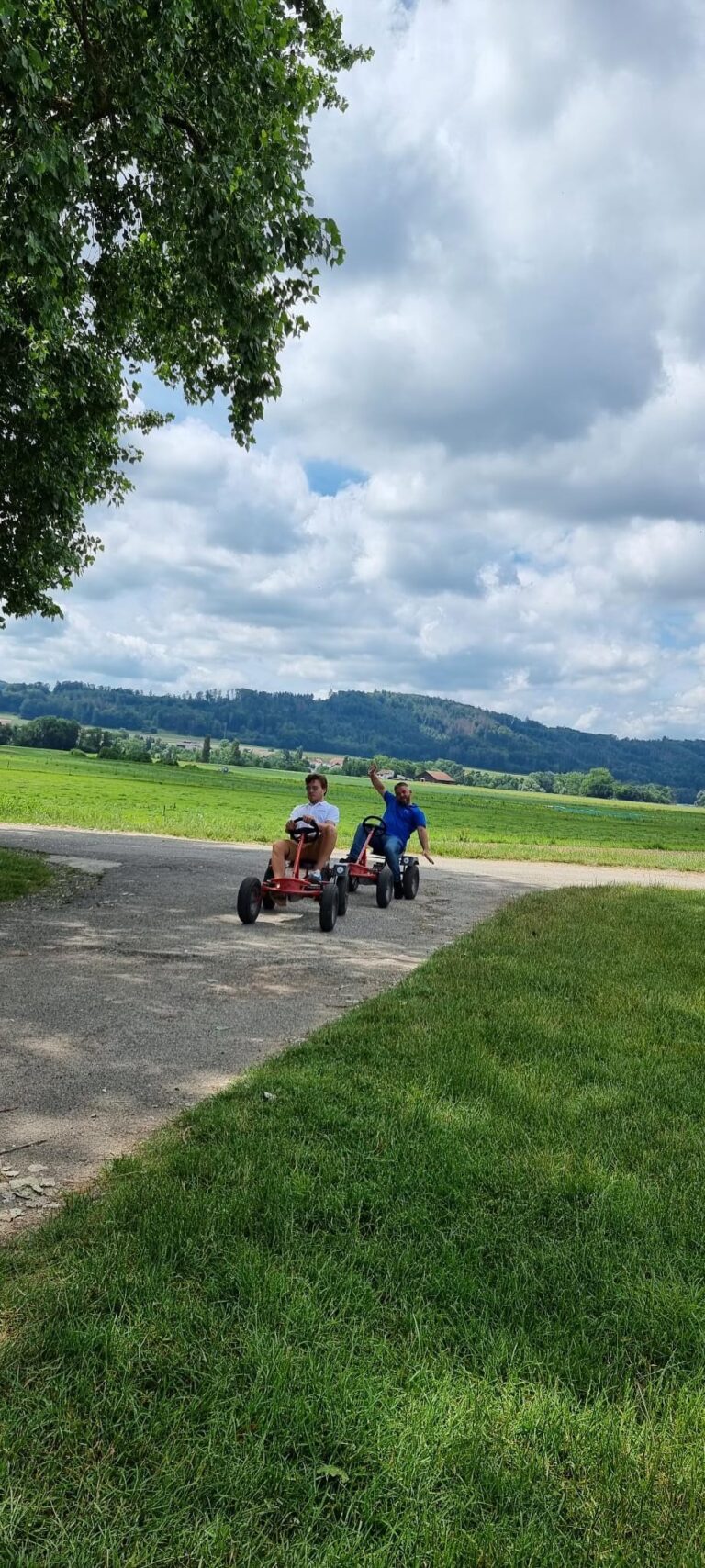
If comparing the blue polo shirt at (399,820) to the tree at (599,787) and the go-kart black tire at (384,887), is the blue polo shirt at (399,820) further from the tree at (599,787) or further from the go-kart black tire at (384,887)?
the tree at (599,787)

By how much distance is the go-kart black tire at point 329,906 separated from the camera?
336 inches

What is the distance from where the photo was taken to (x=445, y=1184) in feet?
10.5

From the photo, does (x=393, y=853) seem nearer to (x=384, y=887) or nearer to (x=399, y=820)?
(x=399, y=820)

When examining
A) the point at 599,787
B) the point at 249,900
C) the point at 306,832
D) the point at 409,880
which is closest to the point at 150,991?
the point at 249,900

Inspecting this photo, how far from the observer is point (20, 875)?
1081 centimetres

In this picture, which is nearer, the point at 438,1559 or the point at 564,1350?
the point at 438,1559

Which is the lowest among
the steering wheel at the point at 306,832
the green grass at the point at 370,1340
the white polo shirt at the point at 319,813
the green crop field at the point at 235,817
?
the green crop field at the point at 235,817

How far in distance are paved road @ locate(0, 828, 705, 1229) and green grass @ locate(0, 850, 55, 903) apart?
1.63 ft

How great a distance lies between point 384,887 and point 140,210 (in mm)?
8163

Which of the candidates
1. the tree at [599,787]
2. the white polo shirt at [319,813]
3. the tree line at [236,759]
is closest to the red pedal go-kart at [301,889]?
the white polo shirt at [319,813]

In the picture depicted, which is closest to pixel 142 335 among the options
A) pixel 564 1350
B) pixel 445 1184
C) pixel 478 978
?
pixel 478 978

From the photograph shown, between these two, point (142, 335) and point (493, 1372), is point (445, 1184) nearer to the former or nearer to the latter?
point (493, 1372)

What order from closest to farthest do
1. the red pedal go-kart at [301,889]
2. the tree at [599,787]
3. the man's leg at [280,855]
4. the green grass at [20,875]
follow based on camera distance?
the red pedal go-kart at [301,889] < the man's leg at [280,855] < the green grass at [20,875] < the tree at [599,787]

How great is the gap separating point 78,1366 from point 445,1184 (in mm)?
1494
